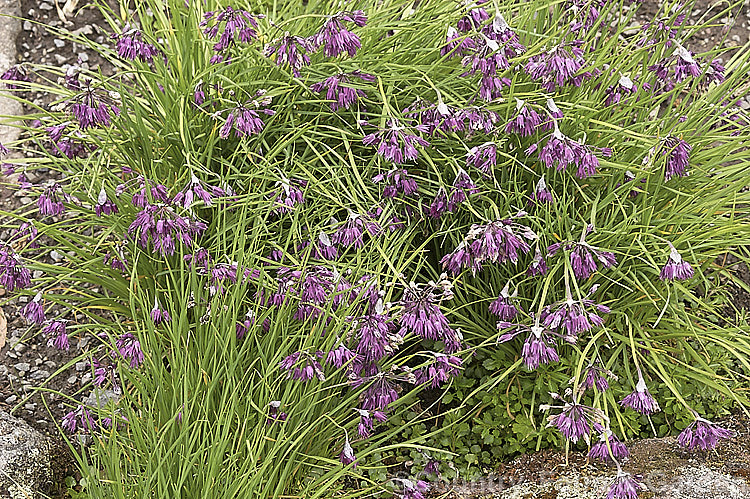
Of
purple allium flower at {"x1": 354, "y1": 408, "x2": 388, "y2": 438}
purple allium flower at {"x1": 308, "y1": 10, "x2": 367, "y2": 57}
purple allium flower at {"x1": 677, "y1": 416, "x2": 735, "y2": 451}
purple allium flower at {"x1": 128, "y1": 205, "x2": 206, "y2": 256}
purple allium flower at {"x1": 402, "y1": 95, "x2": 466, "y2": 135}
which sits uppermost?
purple allium flower at {"x1": 308, "y1": 10, "x2": 367, "y2": 57}

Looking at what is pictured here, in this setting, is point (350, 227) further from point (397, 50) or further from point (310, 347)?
point (397, 50)

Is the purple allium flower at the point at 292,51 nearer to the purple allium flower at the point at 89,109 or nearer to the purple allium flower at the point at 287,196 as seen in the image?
the purple allium flower at the point at 287,196

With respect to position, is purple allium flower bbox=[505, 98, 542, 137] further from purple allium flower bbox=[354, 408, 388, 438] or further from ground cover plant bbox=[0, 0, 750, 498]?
purple allium flower bbox=[354, 408, 388, 438]

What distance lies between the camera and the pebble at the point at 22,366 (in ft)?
10.4

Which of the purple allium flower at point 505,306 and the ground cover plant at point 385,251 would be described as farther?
the purple allium flower at point 505,306

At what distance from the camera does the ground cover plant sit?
7.66 feet

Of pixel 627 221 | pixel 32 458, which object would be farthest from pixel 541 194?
pixel 32 458

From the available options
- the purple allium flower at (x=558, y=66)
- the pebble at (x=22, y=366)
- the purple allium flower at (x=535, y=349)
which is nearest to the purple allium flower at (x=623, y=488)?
the purple allium flower at (x=535, y=349)

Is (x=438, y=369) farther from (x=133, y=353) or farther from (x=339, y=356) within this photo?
(x=133, y=353)

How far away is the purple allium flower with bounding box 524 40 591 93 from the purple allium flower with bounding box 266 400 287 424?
1305 mm

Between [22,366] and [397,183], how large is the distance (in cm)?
174

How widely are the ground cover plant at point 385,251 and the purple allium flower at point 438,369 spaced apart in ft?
0.05

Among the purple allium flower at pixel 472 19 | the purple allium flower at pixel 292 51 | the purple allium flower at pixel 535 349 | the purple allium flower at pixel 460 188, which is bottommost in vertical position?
the purple allium flower at pixel 535 349

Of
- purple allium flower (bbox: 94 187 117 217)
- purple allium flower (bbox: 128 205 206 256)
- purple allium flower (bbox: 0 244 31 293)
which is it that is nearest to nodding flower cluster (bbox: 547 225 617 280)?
purple allium flower (bbox: 128 205 206 256)
